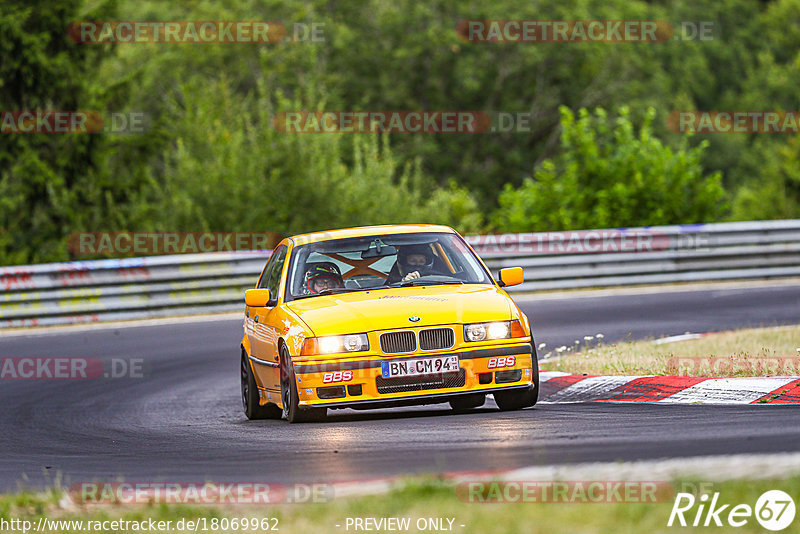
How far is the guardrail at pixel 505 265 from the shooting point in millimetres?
20297

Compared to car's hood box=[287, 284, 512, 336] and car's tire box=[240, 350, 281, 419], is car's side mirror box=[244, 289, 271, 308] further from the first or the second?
car's tire box=[240, 350, 281, 419]

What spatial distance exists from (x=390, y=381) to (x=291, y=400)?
81 centimetres

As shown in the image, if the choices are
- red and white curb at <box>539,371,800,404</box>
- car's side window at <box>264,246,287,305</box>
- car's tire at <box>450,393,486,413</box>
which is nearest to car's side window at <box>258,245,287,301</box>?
car's side window at <box>264,246,287,305</box>

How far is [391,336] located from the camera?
935 cm

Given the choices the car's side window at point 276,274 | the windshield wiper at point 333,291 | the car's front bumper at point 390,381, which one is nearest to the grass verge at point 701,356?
the car's front bumper at point 390,381

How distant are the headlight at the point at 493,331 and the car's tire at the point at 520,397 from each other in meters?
0.21

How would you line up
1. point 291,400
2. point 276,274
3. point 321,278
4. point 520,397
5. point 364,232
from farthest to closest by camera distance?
point 276,274 → point 364,232 → point 321,278 → point 520,397 → point 291,400

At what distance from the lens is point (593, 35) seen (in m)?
55.5

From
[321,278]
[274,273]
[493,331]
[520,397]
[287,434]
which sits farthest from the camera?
[274,273]

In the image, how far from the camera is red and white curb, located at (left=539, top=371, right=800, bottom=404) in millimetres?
9438

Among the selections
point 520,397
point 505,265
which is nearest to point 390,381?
point 520,397

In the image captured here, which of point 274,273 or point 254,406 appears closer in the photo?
point 254,406

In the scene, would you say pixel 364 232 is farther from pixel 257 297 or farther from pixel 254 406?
pixel 254 406

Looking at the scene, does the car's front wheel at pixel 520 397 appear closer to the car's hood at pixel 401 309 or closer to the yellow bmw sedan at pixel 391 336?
the yellow bmw sedan at pixel 391 336
